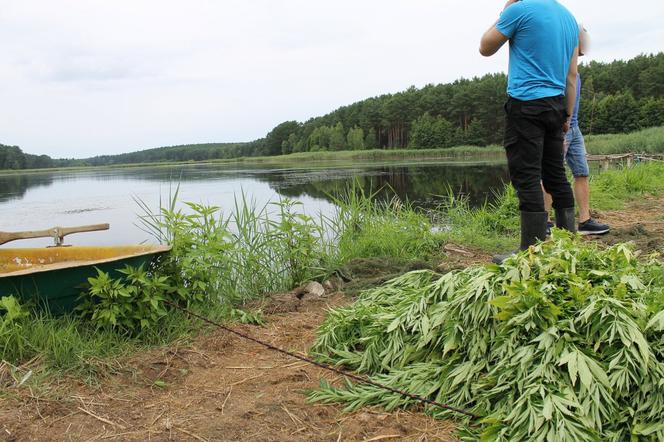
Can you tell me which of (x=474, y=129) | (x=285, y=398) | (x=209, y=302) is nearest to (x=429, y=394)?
(x=285, y=398)

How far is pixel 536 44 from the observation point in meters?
3.19

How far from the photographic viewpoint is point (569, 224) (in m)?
3.67

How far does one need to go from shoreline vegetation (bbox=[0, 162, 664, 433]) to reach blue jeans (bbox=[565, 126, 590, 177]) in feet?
3.15

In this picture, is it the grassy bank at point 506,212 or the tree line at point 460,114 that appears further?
the tree line at point 460,114

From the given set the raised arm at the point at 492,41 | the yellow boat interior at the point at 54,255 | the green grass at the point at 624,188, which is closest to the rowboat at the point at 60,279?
the yellow boat interior at the point at 54,255

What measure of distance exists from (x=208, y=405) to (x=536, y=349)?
1368mm

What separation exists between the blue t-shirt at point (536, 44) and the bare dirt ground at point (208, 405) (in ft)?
6.89

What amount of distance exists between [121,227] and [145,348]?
8672 millimetres

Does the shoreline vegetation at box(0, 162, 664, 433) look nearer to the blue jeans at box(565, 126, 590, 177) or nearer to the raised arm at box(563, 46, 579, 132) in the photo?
the blue jeans at box(565, 126, 590, 177)

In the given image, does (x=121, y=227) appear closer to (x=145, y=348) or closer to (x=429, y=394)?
(x=145, y=348)

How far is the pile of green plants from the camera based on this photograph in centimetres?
155

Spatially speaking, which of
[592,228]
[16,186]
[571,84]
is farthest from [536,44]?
[16,186]

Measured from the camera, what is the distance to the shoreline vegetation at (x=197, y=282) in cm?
253

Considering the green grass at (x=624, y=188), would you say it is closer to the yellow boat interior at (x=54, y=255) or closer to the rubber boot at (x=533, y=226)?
the rubber boot at (x=533, y=226)
